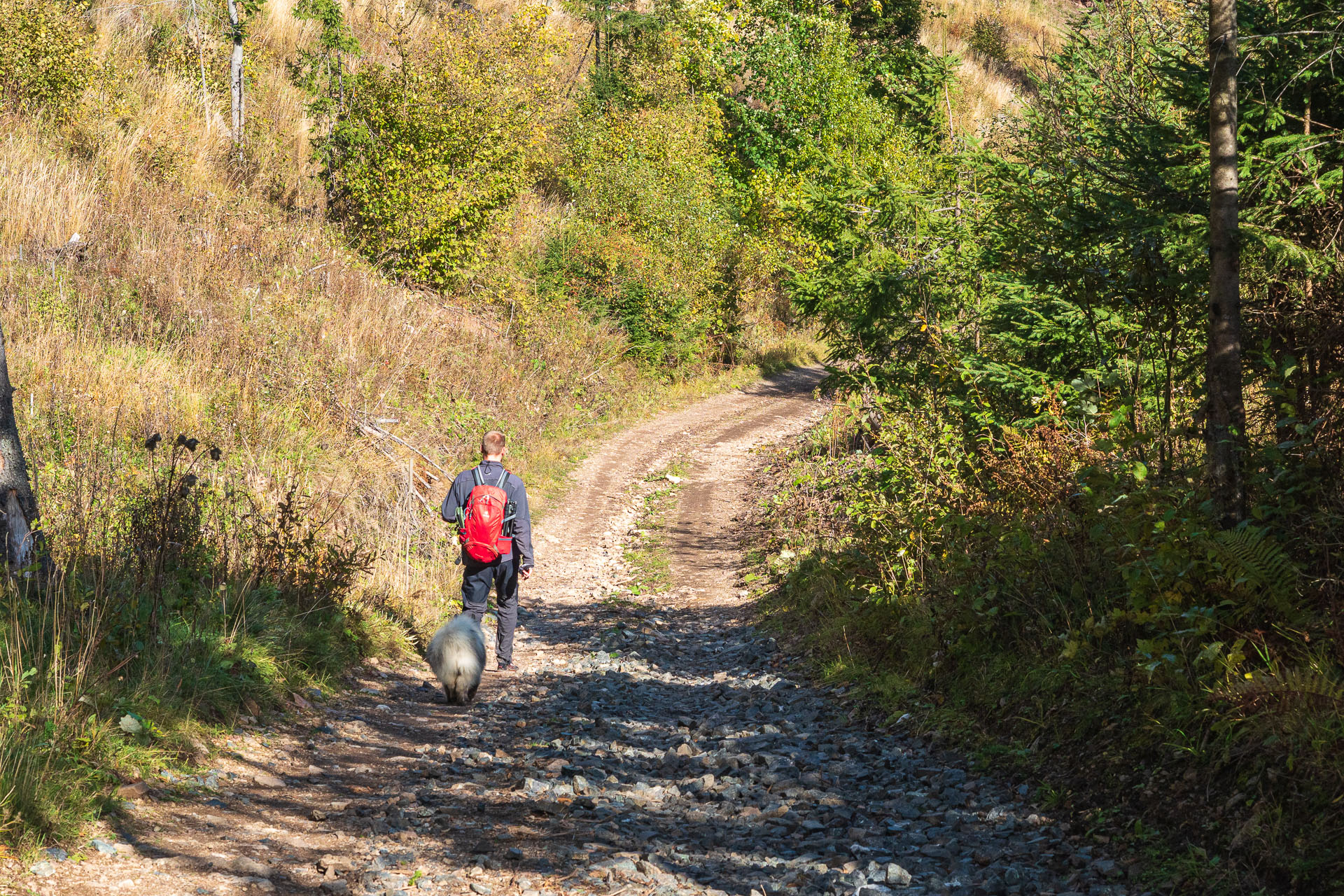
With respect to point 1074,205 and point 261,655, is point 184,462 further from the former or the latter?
point 1074,205

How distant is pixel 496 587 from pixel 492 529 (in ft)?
2.11

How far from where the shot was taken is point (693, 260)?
96.8 feet

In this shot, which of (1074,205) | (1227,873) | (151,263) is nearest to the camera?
(1227,873)

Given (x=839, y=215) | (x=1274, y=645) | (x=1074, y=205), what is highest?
(x=839, y=215)

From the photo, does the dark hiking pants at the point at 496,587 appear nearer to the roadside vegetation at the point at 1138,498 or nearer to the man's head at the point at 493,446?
the man's head at the point at 493,446

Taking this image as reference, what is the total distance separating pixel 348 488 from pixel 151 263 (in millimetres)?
5805

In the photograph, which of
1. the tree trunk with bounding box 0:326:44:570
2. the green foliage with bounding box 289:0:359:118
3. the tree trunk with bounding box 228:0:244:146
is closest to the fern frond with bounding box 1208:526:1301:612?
the tree trunk with bounding box 0:326:44:570

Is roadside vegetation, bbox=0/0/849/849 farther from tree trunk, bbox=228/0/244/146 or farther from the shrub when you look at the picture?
the shrub

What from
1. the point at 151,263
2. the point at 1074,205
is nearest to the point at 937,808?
the point at 1074,205

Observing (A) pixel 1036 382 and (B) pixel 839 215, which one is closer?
(A) pixel 1036 382

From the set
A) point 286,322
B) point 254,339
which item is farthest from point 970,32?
point 254,339

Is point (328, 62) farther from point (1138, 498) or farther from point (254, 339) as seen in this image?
point (1138, 498)

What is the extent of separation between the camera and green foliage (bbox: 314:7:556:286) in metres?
20.4

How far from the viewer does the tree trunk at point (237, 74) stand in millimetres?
21672
